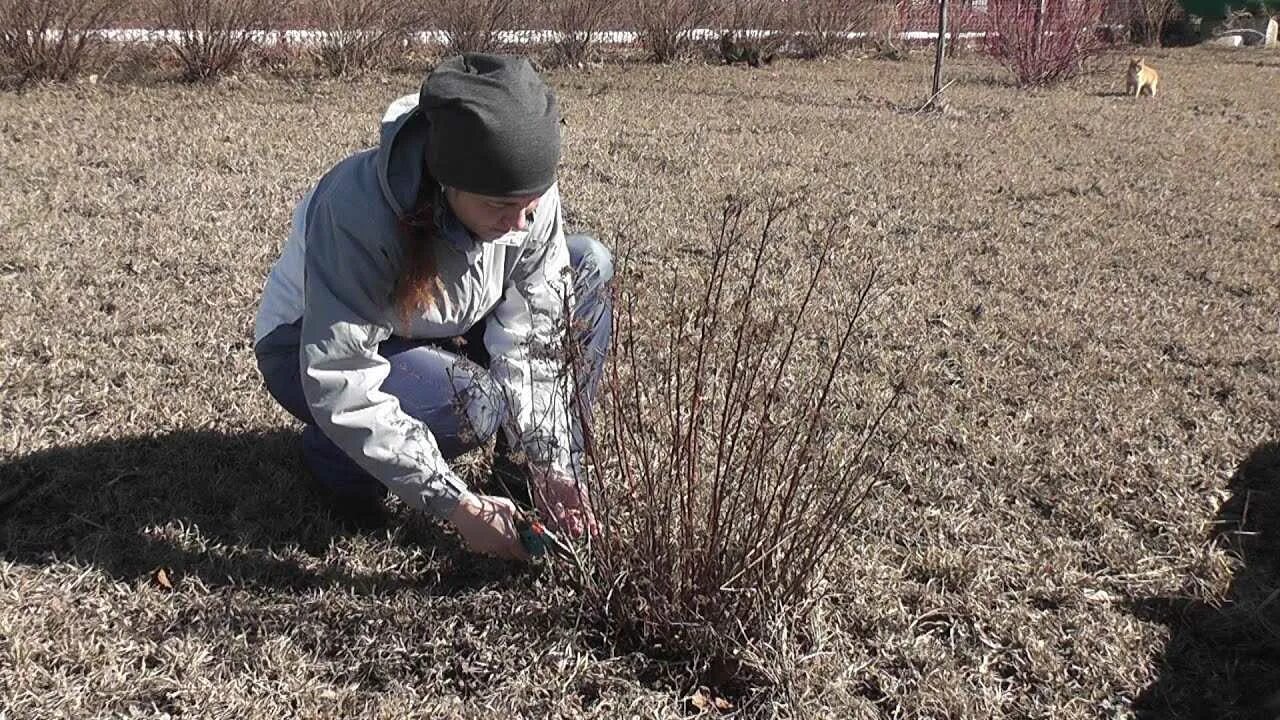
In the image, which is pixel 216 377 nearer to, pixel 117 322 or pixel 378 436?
pixel 117 322

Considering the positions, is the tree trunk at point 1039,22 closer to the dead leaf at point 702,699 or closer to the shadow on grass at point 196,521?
the shadow on grass at point 196,521

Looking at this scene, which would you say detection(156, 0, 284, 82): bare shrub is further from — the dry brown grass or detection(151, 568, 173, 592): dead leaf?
detection(151, 568, 173, 592): dead leaf

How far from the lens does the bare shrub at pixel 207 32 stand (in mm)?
9062

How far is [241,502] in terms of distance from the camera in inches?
101

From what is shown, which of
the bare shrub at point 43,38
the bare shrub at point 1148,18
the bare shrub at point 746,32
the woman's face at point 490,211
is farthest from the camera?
the bare shrub at point 1148,18

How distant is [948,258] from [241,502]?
Answer: 3.37 m

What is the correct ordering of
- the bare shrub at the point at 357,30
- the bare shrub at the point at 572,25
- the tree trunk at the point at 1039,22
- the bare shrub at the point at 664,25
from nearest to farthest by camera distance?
the bare shrub at the point at 357,30 → the tree trunk at the point at 1039,22 → the bare shrub at the point at 572,25 → the bare shrub at the point at 664,25

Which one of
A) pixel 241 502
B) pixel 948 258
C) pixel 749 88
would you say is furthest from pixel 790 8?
pixel 241 502

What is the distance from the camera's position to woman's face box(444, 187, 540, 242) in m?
1.87

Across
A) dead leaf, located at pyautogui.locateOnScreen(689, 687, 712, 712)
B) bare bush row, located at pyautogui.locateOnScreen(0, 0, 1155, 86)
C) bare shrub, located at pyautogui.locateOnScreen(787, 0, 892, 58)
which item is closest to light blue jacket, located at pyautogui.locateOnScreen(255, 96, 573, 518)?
dead leaf, located at pyautogui.locateOnScreen(689, 687, 712, 712)

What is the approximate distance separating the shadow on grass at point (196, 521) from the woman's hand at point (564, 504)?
287 mm

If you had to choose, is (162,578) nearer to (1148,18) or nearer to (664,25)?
Answer: (664,25)

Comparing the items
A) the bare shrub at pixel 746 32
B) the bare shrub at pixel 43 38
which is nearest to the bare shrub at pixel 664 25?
the bare shrub at pixel 746 32

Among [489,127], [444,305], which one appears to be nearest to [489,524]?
[444,305]
